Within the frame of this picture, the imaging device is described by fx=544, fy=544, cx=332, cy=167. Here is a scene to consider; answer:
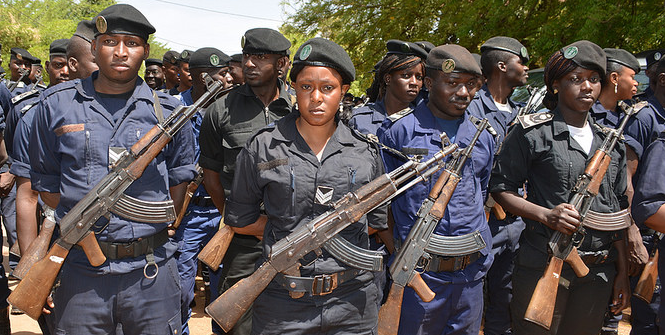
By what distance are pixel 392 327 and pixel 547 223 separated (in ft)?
4.24

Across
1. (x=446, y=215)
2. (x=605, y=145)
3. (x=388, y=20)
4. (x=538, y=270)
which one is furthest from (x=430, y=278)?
(x=388, y=20)

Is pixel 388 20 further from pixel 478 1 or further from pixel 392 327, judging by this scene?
pixel 392 327

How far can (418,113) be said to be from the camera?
12.3 feet

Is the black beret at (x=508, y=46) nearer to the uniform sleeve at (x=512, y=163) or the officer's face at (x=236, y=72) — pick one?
the uniform sleeve at (x=512, y=163)

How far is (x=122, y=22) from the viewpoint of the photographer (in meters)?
3.19

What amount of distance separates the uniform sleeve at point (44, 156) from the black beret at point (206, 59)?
3.57 metres

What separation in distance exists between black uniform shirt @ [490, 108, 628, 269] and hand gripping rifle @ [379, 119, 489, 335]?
465mm

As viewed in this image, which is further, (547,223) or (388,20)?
(388,20)

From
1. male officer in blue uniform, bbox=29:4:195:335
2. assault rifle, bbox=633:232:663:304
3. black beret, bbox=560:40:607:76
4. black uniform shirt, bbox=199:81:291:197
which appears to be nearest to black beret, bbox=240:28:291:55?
black uniform shirt, bbox=199:81:291:197

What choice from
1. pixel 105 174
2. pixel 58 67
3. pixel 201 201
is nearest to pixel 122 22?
pixel 105 174

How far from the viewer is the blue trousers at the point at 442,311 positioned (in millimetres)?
3475

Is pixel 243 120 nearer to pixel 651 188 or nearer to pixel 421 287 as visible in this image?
pixel 421 287

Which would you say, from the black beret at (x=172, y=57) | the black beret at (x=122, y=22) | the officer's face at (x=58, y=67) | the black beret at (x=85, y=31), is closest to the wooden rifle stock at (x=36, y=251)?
the black beret at (x=122, y=22)

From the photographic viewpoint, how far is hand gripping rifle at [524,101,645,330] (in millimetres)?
3492
